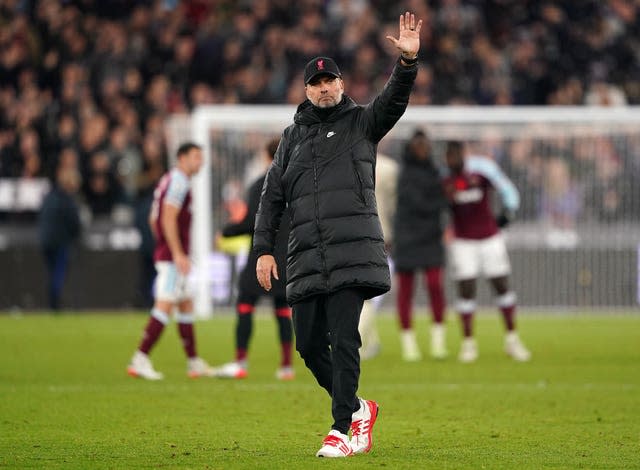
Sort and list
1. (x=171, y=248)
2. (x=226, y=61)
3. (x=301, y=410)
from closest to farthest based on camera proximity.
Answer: (x=301, y=410)
(x=171, y=248)
(x=226, y=61)

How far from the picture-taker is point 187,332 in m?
14.3

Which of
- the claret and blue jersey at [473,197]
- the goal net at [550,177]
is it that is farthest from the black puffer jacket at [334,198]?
the goal net at [550,177]

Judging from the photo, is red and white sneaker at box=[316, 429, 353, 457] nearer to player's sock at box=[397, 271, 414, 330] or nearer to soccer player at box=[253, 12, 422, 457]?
soccer player at box=[253, 12, 422, 457]

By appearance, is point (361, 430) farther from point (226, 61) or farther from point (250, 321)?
point (226, 61)

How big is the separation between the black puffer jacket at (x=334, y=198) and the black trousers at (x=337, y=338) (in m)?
0.09

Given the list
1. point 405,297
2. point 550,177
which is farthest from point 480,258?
point 550,177

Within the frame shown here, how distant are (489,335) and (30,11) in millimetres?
11847

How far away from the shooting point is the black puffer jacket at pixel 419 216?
1605cm

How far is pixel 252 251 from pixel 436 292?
14.8ft

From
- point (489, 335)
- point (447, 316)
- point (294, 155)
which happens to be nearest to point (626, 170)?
point (447, 316)

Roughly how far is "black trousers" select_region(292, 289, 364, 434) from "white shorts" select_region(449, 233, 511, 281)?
24.2 ft

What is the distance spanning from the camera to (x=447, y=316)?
23.6 metres

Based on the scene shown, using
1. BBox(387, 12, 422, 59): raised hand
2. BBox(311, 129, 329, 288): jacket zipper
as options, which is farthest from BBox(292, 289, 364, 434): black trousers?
BBox(387, 12, 422, 59): raised hand

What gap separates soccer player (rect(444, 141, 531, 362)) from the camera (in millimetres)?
15844
